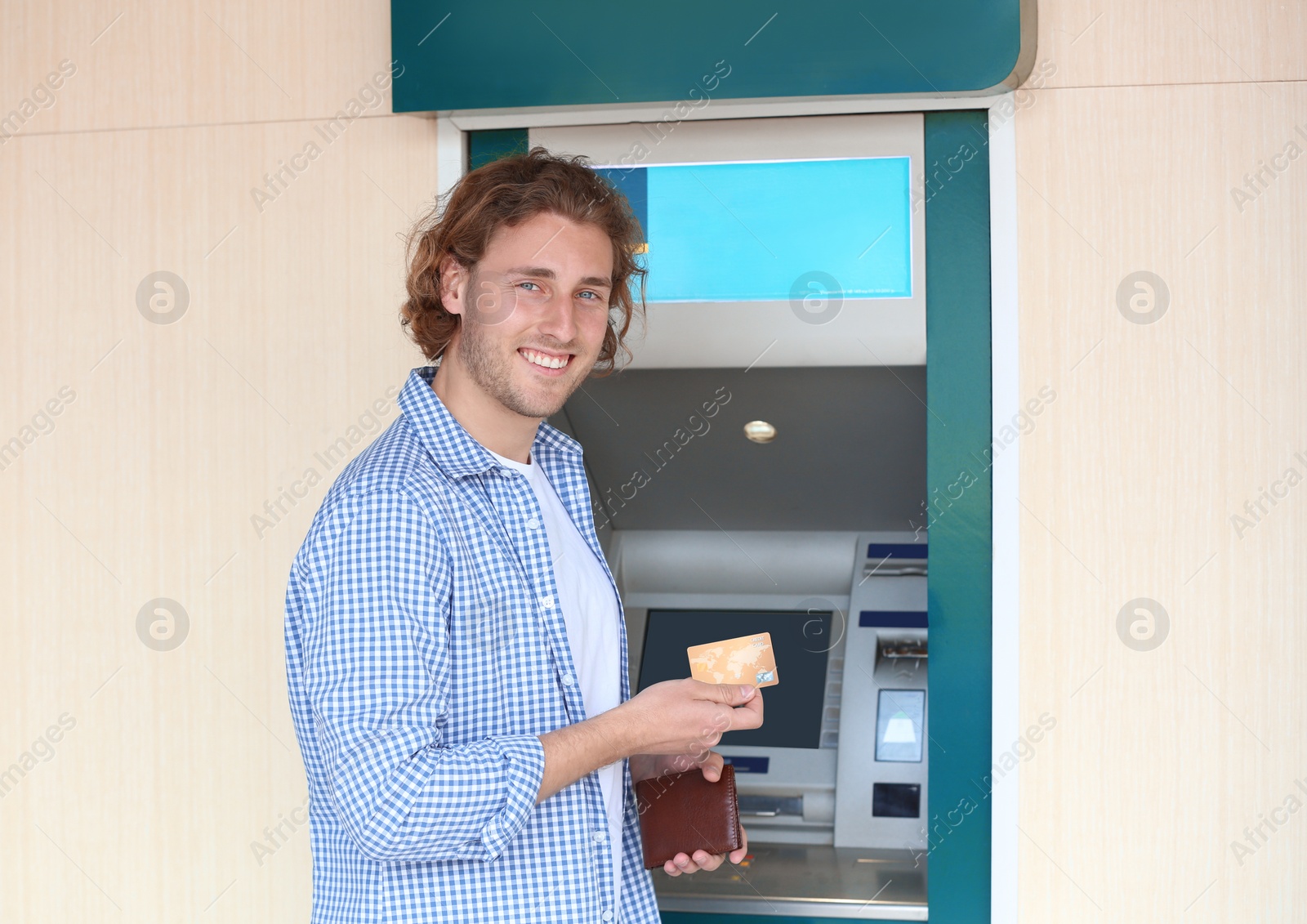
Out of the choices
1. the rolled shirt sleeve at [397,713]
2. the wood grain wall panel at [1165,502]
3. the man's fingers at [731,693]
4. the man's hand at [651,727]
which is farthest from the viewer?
the wood grain wall panel at [1165,502]

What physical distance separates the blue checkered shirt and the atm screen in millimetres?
864

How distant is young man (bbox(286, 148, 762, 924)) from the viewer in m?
1.30

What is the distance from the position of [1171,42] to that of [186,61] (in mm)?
2125

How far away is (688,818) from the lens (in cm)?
167

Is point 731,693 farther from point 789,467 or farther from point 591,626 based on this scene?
point 789,467

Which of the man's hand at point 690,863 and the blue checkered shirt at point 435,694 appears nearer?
the blue checkered shirt at point 435,694

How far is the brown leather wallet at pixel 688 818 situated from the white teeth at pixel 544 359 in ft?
2.16

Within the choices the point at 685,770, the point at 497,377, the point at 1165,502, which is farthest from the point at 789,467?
the point at 497,377

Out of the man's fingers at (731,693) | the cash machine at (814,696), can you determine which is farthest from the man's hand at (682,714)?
the cash machine at (814,696)

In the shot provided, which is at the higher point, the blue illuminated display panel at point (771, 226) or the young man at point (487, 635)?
the blue illuminated display panel at point (771, 226)

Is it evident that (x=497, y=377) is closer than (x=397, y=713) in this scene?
No

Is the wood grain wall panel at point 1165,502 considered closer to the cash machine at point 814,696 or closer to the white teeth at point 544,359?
the cash machine at point 814,696

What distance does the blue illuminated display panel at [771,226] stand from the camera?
2.27 m

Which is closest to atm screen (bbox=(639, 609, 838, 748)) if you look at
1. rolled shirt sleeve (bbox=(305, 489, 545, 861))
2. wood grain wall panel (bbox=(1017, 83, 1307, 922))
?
wood grain wall panel (bbox=(1017, 83, 1307, 922))
